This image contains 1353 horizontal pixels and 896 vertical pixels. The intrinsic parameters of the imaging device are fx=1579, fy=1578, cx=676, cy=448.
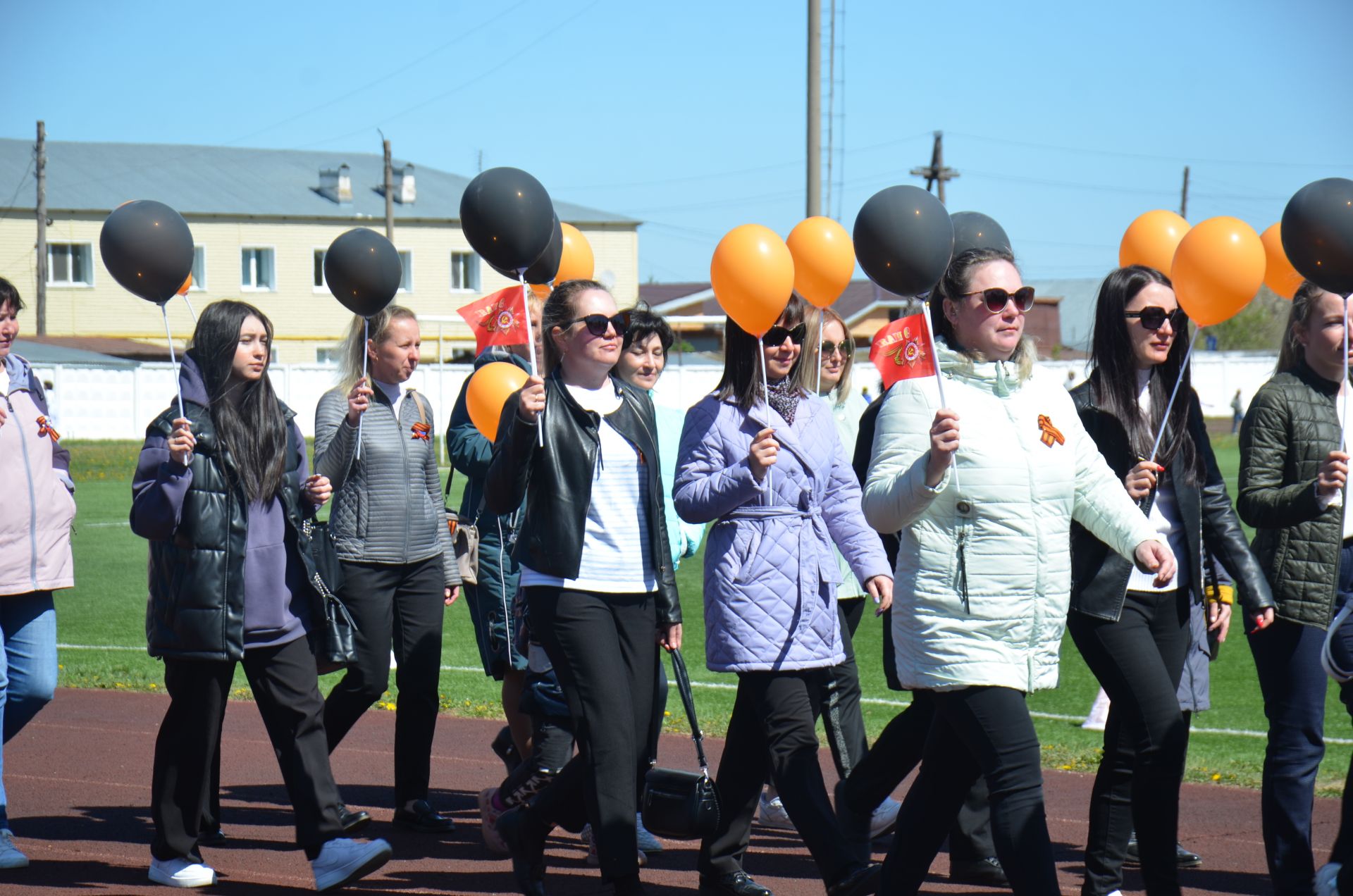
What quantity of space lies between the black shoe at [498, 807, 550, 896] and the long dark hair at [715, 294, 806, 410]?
1.55 meters

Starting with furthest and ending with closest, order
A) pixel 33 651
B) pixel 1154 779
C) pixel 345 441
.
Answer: pixel 345 441 < pixel 33 651 < pixel 1154 779

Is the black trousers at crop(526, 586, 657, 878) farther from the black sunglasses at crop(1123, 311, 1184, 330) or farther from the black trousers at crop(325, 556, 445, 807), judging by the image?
the black sunglasses at crop(1123, 311, 1184, 330)

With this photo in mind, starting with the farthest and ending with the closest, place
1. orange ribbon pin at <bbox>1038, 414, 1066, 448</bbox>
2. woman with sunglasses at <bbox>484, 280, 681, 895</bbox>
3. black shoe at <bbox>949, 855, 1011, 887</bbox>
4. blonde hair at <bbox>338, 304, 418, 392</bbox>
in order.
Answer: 1. blonde hair at <bbox>338, 304, 418, 392</bbox>
2. black shoe at <bbox>949, 855, 1011, 887</bbox>
3. woman with sunglasses at <bbox>484, 280, 681, 895</bbox>
4. orange ribbon pin at <bbox>1038, 414, 1066, 448</bbox>

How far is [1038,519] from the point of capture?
439 cm

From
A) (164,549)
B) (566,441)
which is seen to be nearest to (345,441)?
(164,549)

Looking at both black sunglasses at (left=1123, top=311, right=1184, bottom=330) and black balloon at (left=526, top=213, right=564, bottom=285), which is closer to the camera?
black sunglasses at (left=1123, top=311, right=1184, bottom=330)

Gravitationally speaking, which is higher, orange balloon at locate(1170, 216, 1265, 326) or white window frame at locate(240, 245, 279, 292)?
white window frame at locate(240, 245, 279, 292)

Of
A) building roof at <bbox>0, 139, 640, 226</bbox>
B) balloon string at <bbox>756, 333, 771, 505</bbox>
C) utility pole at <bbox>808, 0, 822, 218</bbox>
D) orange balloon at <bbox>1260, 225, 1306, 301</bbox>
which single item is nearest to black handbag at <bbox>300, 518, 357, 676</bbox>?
balloon string at <bbox>756, 333, 771, 505</bbox>

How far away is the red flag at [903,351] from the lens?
4660 mm

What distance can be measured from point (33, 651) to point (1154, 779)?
3.97m

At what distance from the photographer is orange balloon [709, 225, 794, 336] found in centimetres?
545

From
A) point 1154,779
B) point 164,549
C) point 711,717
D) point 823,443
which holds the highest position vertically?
point 823,443

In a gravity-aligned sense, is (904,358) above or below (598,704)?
above

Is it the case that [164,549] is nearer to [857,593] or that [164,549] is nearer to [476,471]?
[476,471]
